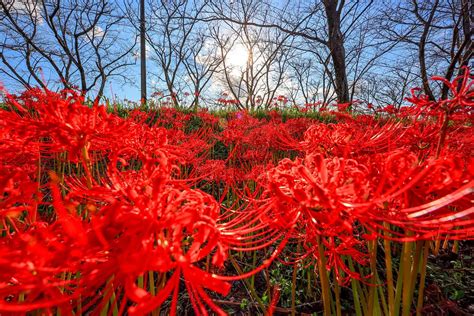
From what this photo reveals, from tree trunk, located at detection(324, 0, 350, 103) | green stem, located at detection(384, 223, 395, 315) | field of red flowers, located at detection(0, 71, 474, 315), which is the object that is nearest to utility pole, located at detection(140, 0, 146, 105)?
tree trunk, located at detection(324, 0, 350, 103)

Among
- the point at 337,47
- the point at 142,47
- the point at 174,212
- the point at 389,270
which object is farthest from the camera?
the point at 142,47

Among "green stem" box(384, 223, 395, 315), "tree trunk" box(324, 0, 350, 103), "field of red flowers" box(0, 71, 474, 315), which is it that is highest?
"tree trunk" box(324, 0, 350, 103)

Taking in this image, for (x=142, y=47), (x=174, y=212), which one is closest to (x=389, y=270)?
(x=174, y=212)

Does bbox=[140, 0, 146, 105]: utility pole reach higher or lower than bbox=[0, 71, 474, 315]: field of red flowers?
higher

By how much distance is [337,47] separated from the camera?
902 cm

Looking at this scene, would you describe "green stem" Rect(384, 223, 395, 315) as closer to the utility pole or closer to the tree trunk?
the tree trunk

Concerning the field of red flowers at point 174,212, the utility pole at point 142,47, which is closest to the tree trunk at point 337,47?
the utility pole at point 142,47

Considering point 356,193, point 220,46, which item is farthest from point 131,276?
point 220,46

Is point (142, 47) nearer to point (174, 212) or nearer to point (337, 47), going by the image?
point (337, 47)

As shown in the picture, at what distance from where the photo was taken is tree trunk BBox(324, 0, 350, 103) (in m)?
8.95

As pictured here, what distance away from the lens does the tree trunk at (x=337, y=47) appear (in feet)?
29.3

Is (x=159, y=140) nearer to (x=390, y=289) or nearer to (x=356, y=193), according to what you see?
(x=356, y=193)

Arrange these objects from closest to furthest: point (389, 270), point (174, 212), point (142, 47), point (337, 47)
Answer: point (174, 212), point (389, 270), point (337, 47), point (142, 47)

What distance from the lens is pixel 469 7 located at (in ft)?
18.5
